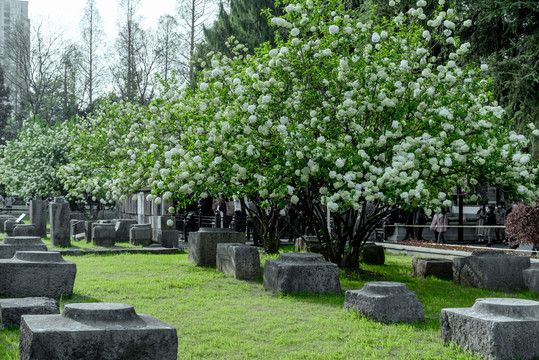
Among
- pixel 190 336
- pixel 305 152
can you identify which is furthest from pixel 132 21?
pixel 190 336

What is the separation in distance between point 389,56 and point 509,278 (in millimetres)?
4376

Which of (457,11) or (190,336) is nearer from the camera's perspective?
(190,336)

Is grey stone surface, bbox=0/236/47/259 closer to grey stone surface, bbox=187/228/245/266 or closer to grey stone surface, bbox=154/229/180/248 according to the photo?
grey stone surface, bbox=187/228/245/266

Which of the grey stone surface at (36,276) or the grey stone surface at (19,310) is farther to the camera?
the grey stone surface at (36,276)

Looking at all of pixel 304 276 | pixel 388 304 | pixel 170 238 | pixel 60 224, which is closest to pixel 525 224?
pixel 304 276

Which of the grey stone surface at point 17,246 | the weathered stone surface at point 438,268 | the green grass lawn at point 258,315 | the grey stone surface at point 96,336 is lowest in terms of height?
the green grass lawn at point 258,315

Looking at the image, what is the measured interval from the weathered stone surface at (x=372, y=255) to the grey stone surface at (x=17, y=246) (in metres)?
7.00

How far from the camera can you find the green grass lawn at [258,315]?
19.0 feet

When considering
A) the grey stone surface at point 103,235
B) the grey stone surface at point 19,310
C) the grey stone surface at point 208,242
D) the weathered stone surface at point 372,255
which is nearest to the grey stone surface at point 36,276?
the grey stone surface at point 19,310

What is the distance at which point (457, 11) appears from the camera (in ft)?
57.7

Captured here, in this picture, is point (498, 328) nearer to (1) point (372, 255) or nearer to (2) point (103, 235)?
(1) point (372, 255)

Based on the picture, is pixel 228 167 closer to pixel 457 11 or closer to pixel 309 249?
Answer: pixel 309 249

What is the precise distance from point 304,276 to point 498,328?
159 inches

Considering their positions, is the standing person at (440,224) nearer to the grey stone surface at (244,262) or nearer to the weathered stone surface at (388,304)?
the grey stone surface at (244,262)
